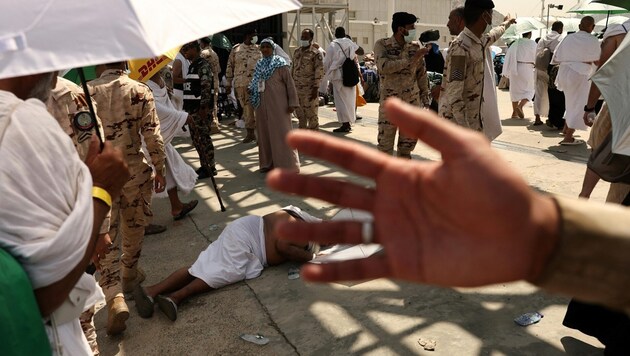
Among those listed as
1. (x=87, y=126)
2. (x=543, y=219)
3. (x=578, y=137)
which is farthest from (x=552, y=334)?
(x=578, y=137)

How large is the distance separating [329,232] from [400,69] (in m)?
4.60

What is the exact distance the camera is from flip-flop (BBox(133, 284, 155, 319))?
3.04 metres

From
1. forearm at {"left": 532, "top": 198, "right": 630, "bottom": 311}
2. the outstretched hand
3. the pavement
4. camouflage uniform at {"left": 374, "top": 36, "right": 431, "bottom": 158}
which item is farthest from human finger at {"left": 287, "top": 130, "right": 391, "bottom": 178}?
camouflage uniform at {"left": 374, "top": 36, "right": 431, "bottom": 158}

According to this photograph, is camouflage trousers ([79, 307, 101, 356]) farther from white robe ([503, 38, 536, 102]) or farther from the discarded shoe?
white robe ([503, 38, 536, 102])

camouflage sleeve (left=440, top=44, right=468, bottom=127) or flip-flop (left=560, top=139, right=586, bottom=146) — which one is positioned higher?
camouflage sleeve (left=440, top=44, right=468, bottom=127)

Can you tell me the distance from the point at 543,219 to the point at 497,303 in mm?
2347

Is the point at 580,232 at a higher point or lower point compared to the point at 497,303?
higher

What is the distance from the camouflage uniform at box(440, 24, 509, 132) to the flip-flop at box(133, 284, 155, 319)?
8.92ft

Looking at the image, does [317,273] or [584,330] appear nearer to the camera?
[317,273]

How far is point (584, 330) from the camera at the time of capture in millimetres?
2326

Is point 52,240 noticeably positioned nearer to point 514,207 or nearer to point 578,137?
point 514,207

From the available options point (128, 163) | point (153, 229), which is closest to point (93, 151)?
point (128, 163)

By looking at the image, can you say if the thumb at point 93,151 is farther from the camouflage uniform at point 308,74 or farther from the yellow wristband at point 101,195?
the camouflage uniform at point 308,74

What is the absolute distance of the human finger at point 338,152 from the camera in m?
0.92
